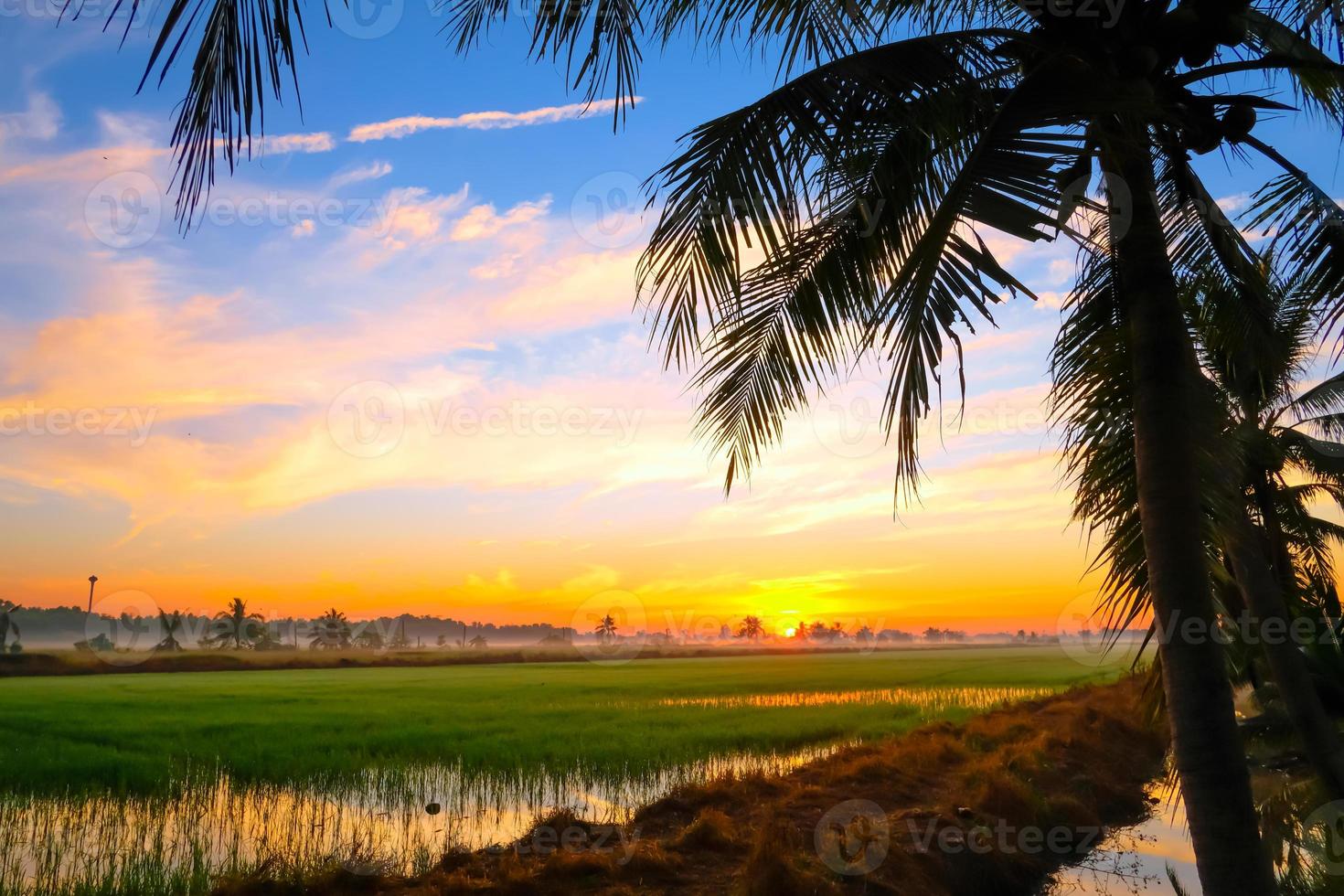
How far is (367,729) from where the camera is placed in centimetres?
1936

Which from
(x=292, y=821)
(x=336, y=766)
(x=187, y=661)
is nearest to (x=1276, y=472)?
(x=292, y=821)

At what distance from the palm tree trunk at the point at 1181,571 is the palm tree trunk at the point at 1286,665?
2.33m

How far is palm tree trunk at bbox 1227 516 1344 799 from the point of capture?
5699mm

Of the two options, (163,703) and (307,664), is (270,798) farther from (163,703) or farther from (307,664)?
(307,664)

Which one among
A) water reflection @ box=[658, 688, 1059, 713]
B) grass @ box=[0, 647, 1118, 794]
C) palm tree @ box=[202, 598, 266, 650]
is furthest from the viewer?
palm tree @ box=[202, 598, 266, 650]

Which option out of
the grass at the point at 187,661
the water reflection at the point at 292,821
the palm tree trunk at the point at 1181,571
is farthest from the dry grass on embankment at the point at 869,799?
the grass at the point at 187,661

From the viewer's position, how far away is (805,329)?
4559mm

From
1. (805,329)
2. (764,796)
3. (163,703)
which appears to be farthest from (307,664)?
(805,329)

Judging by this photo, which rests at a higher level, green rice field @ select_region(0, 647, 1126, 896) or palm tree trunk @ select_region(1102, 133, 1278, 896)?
palm tree trunk @ select_region(1102, 133, 1278, 896)

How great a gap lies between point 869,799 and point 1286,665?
5.33 meters

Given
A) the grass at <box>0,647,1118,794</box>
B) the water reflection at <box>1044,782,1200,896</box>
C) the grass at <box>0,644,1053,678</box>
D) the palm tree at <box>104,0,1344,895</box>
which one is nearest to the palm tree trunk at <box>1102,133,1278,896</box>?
the palm tree at <box>104,0,1344,895</box>

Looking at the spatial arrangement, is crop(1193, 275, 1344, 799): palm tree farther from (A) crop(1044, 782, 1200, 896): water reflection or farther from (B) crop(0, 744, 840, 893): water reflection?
(B) crop(0, 744, 840, 893): water reflection

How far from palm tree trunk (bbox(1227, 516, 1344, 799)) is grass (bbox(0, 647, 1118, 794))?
9.92 metres

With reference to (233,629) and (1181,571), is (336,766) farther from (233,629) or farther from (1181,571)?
(233,629)
